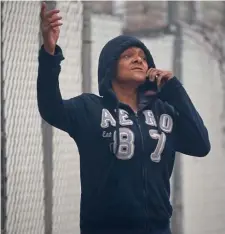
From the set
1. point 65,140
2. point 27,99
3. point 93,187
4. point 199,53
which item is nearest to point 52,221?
point 65,140

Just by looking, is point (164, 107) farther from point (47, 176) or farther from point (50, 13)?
point (47, 176)

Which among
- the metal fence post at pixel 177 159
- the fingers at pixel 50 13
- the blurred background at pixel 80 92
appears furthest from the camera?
the metal fence post at pixel 177 159

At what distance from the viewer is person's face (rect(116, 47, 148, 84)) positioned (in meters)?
1.55

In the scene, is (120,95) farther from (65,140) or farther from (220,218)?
(220,218)

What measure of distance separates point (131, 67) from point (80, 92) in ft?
2.51

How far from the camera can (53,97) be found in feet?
4.73

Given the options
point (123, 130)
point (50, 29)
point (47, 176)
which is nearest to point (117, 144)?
point (123, 130)

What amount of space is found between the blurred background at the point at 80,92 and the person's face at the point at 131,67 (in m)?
0.69

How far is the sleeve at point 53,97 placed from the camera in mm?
1422

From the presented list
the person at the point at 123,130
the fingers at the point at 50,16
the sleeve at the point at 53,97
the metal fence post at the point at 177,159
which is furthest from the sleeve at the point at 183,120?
the metal fence post at the point at 177,159

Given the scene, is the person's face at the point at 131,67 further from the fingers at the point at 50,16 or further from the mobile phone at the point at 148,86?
the fingers at the point at 50,16

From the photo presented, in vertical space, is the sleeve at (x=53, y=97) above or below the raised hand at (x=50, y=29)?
below

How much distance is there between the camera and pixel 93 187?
148 cm

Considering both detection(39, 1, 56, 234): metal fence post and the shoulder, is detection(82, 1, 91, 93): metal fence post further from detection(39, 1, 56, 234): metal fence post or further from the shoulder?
the shoulder
